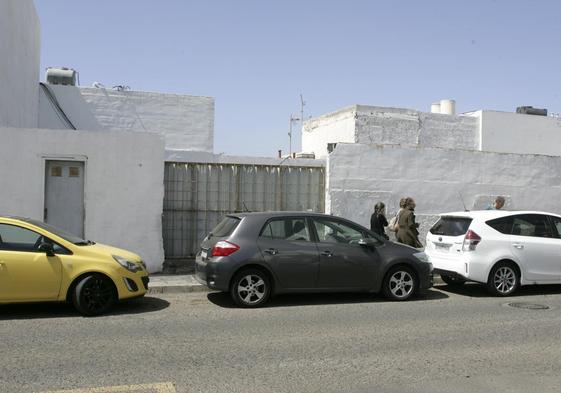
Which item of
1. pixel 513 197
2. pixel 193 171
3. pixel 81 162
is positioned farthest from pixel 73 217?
pixel 513 197

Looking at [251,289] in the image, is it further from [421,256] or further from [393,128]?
[393,128]

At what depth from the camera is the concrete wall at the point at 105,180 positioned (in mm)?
10719

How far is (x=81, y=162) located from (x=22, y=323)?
4.60 metres

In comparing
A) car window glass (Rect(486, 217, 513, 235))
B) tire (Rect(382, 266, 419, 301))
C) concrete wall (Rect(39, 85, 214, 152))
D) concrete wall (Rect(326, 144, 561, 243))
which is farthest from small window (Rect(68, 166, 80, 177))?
concrete wall (Rect(39, 85, 214, 152))

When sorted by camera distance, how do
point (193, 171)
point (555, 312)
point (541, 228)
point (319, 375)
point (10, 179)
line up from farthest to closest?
point (193, 171) → point (10, 179) → point (541, 228) → point (555, 312) → point (319, 375)

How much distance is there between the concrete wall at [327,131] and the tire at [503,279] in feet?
34.0

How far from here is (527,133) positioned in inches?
933

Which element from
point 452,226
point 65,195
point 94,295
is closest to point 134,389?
point 94,295

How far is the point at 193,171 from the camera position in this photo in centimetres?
1284

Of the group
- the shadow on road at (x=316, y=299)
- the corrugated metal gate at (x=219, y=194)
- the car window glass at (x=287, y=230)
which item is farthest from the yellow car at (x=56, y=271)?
the corrugated metal gate at (x=219, y=194)

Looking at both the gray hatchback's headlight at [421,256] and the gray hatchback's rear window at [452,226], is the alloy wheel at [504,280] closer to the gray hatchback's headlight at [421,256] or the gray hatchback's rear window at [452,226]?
the gray hatchback's rear window at [452,226]

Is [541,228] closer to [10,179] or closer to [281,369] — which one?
[281,369]

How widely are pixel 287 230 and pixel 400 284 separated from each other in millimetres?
2119

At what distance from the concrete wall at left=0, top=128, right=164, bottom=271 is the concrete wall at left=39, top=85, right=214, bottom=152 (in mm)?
8083
